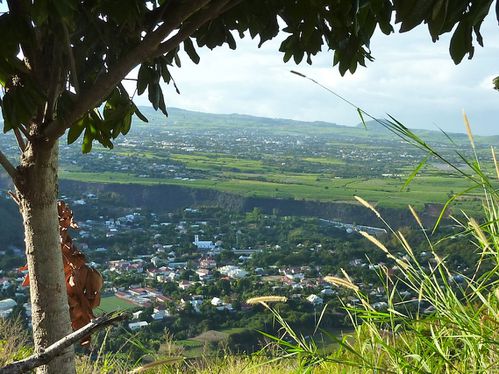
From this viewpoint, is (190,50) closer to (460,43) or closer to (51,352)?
(460,43)

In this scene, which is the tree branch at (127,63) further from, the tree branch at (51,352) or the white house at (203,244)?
the white house at (203,244)

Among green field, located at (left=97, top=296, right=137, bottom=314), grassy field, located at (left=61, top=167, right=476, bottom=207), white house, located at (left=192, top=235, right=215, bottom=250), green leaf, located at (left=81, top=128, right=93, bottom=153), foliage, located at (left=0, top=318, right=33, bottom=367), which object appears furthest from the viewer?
grassy field, located at (left=61, top=167, right=476, bottom=207)

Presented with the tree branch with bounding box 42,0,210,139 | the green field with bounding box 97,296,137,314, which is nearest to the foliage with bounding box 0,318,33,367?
the tree branch with bounding box 42,0,210,139

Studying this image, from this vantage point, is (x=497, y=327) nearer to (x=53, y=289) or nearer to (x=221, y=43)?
(x=221, y=43)

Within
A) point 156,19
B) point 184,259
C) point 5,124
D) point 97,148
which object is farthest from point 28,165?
point 97,148

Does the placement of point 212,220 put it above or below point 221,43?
below

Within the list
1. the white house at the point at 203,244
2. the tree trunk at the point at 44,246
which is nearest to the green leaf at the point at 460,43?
the tree trunk at the point at 44,246

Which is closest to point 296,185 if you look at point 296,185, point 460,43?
point 296,185

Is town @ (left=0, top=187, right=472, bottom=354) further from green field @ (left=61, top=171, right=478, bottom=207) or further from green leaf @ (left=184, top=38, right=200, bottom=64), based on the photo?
green field @ (left=61, top=171, right=478, bottom=207)
